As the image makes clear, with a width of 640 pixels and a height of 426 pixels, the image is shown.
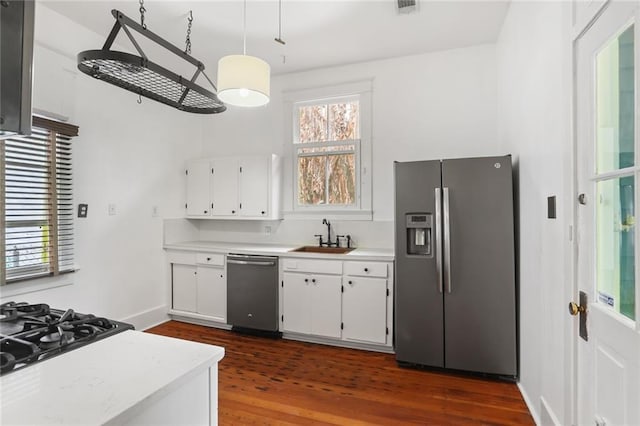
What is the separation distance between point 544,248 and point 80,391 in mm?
2266

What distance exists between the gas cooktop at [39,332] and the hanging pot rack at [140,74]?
1055mm

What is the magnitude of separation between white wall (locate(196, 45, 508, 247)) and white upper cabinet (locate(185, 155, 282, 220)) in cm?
28

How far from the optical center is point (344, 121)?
395cm

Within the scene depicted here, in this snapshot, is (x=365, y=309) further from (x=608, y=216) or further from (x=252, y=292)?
(x=608, y=216)

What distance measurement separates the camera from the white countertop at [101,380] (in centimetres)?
71

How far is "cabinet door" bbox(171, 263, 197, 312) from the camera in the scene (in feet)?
12.8

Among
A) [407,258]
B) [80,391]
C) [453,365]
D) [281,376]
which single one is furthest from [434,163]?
[80,391]

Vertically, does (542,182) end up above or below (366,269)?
above

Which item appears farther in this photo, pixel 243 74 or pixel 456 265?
pixel 456 265

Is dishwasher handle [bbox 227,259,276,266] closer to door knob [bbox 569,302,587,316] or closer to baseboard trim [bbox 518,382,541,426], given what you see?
baseboard trim [bbox 518,382,541,426]

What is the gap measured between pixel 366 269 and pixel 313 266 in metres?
0.54

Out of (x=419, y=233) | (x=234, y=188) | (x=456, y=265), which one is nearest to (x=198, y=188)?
(x=234, y=188)

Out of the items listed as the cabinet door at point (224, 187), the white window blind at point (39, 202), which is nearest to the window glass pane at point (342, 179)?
the cabinet door at point (224, 187)

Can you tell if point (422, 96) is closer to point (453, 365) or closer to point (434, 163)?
point (434, 163)
